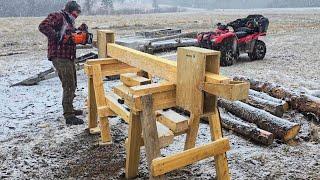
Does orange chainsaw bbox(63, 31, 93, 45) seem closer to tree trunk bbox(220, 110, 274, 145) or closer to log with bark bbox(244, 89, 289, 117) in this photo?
tree trunk bbox(220, 110, 274, 145)

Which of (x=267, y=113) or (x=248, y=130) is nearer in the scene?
(x=248, y=130)

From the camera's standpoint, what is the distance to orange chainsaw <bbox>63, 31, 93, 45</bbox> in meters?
6.25

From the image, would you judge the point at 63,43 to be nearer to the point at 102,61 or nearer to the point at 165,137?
the point at 102,61

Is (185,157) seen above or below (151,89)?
below

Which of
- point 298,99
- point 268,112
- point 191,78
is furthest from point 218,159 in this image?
point 298,99

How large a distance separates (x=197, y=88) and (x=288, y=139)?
2.90m

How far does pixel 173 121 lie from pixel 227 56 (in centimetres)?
781

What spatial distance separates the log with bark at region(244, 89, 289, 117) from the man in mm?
3176

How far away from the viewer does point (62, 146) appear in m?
5.68

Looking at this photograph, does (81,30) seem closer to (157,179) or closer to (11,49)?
(157,179)

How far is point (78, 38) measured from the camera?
20.9ft

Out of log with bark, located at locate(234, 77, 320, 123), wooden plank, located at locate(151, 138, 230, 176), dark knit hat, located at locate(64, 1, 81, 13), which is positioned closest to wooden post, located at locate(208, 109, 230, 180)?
wooden plank, located at locate(151, 138, 230, 176)

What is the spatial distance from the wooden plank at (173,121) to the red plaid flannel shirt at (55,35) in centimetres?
268

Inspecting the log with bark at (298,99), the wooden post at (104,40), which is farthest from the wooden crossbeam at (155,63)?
the log with bark at (298,99)
